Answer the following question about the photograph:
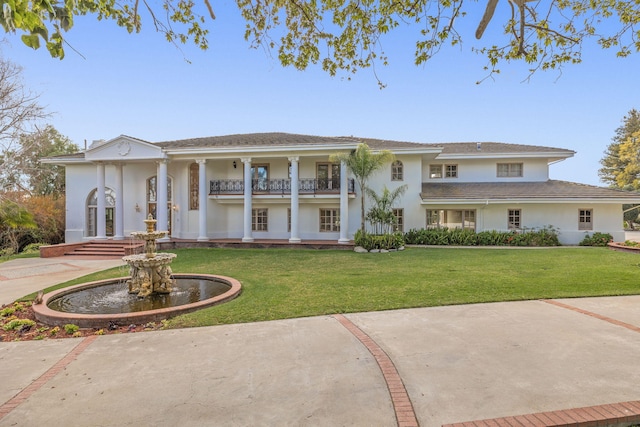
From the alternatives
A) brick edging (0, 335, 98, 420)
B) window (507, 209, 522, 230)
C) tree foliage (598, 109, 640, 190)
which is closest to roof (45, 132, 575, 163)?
window (507, 209, 522, 230)

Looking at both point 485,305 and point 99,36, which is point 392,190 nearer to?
point 485,305

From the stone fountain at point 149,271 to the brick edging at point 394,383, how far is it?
551cm

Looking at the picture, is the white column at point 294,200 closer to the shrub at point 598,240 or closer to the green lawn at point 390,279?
the green lawn at point 390,279

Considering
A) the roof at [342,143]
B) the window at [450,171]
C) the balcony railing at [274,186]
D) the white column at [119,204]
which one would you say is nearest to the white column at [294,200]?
the balcony railing at [274,186]

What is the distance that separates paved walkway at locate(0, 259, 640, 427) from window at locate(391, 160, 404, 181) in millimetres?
14656

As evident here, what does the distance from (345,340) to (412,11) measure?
6374mm

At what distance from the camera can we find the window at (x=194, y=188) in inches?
774

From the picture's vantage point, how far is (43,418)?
10.3 feet

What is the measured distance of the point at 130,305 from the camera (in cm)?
738

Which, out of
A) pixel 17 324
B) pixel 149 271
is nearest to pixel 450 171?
pixel 149 271

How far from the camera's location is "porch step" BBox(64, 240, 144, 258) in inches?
639

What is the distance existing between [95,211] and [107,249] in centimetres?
504

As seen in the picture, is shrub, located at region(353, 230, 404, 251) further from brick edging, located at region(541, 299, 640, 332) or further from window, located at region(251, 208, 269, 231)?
brick edging, located at region(541, 299, 640, 332)

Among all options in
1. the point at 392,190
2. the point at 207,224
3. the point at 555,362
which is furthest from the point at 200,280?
the point at 392,190
